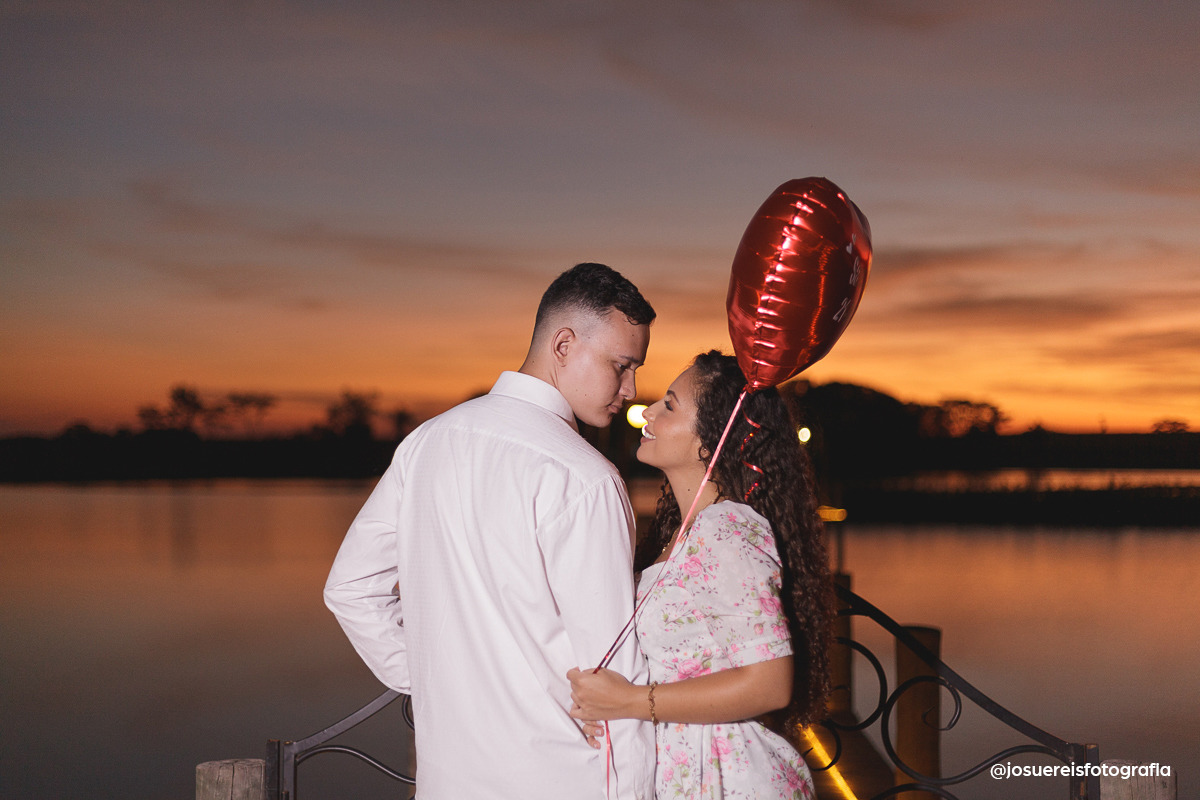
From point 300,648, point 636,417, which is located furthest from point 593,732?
point 300,648

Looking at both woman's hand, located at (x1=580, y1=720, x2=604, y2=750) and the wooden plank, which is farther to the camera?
the wooden plank

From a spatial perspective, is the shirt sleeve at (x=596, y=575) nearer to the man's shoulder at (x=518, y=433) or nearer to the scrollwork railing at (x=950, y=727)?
the man's shoulder at (x=518, y=433)

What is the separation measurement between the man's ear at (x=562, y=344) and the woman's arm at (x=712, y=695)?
602 mm

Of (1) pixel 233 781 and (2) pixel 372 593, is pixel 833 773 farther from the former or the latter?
(2) pixel 372 593

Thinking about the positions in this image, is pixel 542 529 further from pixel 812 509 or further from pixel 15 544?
pixel 15 544

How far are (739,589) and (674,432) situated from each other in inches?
18.0

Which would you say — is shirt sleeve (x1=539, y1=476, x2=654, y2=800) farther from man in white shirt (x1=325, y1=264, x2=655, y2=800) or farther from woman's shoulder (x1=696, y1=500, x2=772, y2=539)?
woman's shoulder (x1=696, y1=500, x2=772, y2=539)

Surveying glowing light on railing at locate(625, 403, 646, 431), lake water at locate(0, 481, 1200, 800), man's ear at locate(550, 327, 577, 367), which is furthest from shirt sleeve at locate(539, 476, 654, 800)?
lake water at locate(0, 481, 1200, 800)

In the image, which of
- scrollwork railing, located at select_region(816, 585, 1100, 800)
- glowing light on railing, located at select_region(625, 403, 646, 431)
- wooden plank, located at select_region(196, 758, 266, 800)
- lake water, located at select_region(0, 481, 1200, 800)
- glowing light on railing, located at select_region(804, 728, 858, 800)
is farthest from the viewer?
lake water, located at select_region(0, 481, 1200, 800)

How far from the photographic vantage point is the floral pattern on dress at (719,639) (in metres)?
1.77

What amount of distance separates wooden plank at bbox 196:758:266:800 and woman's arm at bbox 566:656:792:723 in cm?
134

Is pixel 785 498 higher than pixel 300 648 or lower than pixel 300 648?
higher

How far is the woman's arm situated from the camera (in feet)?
5.44

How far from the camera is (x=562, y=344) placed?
1817 mm
